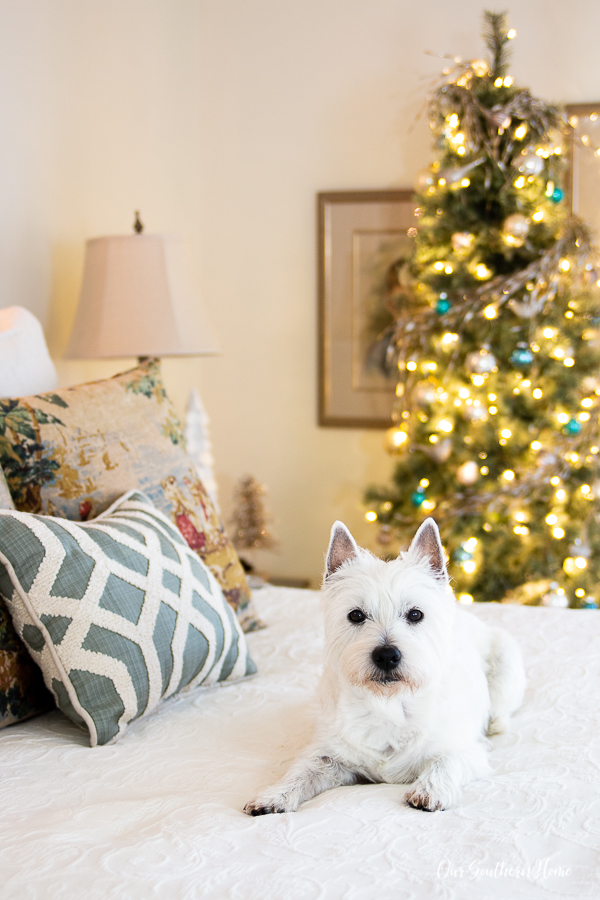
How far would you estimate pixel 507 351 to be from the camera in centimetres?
266

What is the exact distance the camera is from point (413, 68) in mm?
3232

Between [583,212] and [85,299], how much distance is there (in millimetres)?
1965

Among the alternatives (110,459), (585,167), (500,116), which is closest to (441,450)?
(500,116)

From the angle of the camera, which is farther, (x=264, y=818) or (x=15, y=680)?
(x=15, y=680)

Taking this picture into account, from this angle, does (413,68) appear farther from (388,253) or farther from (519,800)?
(519,800)

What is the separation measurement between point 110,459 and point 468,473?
4.87 feet

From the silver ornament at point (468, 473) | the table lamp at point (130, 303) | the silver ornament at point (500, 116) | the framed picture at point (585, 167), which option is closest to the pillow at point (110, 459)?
the table lamp at point (130, 303)

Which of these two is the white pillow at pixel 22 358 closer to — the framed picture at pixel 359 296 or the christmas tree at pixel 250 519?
A: the christmas tree at pixel 250 519

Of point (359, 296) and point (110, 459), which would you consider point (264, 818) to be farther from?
point (359, 296)

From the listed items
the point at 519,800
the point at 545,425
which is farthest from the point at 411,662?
the point at 545,425

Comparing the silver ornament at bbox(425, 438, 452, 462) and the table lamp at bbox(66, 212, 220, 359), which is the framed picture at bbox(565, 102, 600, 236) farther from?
the table lamp at bbox(66, 212, 220, 359)

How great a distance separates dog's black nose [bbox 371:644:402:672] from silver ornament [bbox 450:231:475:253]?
1.96 metres

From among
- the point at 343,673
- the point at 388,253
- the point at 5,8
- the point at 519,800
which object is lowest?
the point at 519,800

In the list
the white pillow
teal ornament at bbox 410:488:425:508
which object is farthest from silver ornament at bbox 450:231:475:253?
the white pillow
